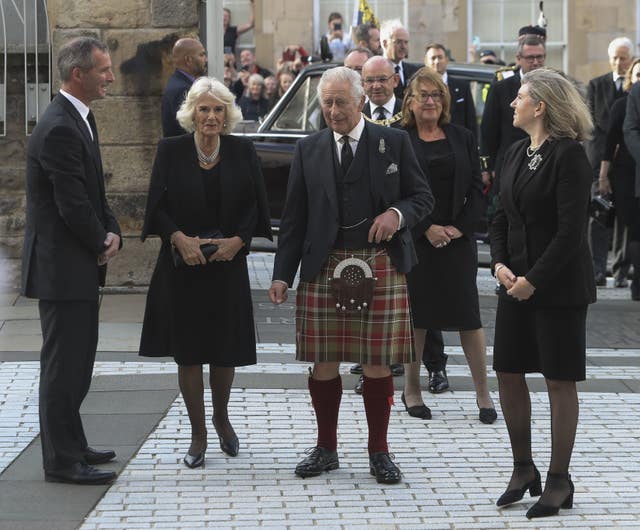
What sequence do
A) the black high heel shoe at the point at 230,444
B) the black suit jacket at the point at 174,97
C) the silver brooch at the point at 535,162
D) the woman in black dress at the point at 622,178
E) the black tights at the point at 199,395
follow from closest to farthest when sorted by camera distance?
the silver brooch at the point at 535,162 < the black tights at the point at 199,395 < the black high heel shoe at the point at 230,444 < the black suit jacket at the point at 174,97 < the woman in black dress at the point at 622,178

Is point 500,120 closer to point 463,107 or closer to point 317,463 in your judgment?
point 463,107

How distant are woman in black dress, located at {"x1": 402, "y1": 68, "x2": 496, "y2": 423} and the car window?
4.85 metres

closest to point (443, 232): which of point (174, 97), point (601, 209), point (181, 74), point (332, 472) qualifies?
point (332, 472)

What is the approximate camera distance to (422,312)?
8016mm

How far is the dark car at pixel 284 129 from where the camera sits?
12.8 meters

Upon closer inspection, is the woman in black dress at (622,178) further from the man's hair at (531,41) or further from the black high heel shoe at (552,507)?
the black high heel shoe at (552,507)

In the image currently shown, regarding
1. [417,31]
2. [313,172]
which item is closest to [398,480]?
[313,172]

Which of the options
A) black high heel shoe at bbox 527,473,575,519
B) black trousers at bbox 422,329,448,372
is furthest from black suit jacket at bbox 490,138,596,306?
black trousers at bbox 422,329,448,372

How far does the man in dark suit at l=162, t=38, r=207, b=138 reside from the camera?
Answer: 1005 centimetres

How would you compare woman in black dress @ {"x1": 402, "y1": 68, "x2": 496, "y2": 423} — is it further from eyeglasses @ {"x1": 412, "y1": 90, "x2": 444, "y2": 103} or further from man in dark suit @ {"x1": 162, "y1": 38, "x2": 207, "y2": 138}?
man in dark suit @ {"x1": 162, "y1": 38, "x2": 207, "y2": 138}

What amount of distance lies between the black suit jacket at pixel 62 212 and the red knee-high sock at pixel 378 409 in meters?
1.36

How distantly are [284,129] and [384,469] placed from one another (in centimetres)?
686

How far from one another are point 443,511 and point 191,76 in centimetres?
496

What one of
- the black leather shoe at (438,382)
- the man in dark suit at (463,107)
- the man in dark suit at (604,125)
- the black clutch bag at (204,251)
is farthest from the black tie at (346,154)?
the man in dark suit at (604,125)
